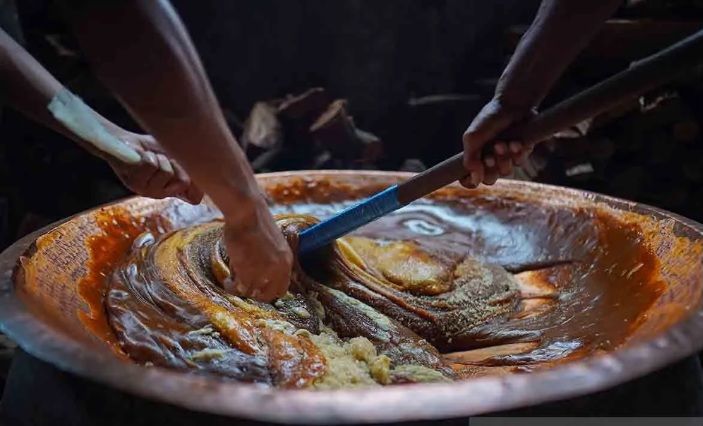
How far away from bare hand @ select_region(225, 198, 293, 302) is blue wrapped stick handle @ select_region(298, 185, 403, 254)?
0.39 meters

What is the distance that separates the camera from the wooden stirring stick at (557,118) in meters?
1.17

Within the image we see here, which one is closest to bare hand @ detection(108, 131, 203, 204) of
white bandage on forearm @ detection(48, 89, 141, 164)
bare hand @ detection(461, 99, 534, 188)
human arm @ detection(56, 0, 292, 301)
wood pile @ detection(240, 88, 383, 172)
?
white bandage on forearm @ detection(48, 89, 141, 164)

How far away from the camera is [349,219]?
165 centimetres

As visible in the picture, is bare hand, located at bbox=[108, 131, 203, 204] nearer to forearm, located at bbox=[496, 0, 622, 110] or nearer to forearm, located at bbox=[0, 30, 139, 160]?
forearm, located at bbox=[0, 30, 139, 160]

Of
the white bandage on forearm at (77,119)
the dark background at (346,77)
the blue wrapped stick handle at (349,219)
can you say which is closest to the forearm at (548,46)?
the blue wrapped stick handle at (349,219)

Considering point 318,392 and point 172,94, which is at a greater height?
point 172,94

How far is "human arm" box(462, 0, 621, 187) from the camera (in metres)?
1.50

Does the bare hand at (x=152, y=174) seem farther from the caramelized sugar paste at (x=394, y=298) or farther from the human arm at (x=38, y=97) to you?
the caramelized sugar paste at (x=394, y=298)

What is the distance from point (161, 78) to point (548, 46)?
3.03 feet

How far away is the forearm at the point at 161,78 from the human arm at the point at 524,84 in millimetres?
680

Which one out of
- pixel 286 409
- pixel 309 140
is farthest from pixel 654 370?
pixel 309 140

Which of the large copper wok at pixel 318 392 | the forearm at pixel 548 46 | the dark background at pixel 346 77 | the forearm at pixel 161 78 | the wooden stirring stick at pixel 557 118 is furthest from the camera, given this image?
the dark background at pixel 346 77

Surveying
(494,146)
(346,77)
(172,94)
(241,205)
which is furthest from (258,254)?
(346,77)

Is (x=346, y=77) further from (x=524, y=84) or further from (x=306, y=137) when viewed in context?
(x=524, y=84)
